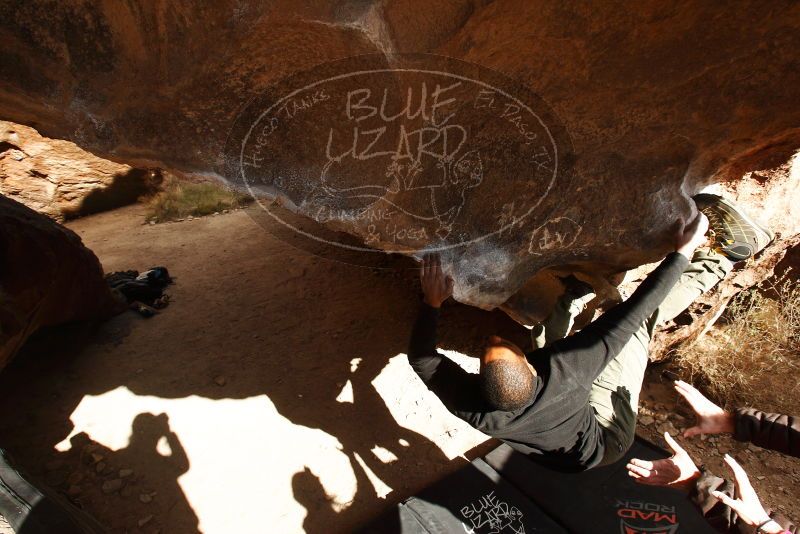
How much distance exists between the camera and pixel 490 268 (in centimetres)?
237

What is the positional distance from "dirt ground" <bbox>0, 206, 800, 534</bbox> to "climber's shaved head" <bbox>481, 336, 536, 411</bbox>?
1.26 meters

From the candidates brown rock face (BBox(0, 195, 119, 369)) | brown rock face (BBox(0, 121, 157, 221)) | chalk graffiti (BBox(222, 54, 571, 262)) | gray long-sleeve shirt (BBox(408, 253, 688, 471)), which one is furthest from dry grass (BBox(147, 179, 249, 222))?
gray long-sleeve shirt (BBox(408, 253, 688, 471))

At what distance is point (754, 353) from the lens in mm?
3598

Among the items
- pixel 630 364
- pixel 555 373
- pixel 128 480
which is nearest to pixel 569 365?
pixel 555 373

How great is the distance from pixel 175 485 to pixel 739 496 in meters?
2.84

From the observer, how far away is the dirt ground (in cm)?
259

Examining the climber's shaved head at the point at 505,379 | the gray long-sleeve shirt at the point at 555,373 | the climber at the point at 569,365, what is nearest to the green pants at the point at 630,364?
the climber at the point at 569,365

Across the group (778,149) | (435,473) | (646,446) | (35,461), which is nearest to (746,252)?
(778,149)

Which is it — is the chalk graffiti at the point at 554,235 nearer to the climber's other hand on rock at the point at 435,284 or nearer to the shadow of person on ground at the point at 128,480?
the climber's other hand on rock at the point at 435,284

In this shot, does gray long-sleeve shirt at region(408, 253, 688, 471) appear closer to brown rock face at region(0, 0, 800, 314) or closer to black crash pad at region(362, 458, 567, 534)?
brown rock face at region(0, 0, 800, 314)

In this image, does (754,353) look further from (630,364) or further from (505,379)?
(505,379)

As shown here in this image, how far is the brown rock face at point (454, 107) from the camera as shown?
1549 mm

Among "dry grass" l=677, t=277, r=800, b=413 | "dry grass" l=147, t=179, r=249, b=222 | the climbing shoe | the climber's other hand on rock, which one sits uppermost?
the climbing shoe

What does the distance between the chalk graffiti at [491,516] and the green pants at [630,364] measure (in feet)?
2.03
